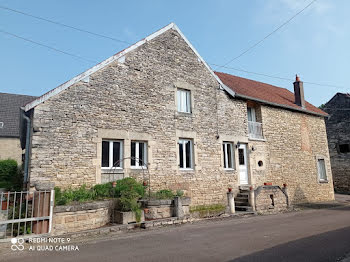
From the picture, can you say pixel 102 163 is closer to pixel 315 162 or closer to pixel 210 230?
pixel 210 230

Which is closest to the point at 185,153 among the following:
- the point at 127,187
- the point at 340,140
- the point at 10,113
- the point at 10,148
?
the point at 127,187

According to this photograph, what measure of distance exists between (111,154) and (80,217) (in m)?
2.86

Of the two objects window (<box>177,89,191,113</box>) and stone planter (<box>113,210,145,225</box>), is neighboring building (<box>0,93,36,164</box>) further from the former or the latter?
stone planter (<box>113,210,145,225</box>)

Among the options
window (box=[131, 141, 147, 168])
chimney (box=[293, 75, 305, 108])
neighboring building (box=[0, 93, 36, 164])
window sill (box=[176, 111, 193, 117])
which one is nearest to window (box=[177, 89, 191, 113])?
window sill (box=[176, 111, 193, 117])

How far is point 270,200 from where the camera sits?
12.1 meters

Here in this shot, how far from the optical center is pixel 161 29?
38.6ft

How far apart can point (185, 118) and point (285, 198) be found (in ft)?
20.3

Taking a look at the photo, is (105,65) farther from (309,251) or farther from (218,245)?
(309,251)

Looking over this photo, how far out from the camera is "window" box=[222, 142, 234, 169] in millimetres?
12780

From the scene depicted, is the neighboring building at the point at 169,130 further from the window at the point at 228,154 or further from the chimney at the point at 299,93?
the chimney at the point at 299,93

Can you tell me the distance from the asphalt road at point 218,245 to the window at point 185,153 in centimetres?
364

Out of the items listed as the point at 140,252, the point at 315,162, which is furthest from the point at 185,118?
the point at 315,162

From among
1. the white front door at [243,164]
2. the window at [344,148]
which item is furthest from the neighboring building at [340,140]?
the white front door at [243,164]

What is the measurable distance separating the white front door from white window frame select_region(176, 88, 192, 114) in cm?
346
